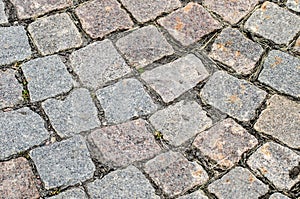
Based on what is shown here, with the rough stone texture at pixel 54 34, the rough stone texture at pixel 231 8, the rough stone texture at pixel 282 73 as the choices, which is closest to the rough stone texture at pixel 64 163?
the rough stone texture at pixel 54 34

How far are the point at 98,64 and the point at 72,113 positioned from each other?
1.08 ft

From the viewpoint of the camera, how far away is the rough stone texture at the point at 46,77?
2766 mm

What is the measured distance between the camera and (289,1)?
3.17 m

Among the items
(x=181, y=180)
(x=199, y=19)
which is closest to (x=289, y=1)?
(x=199, y=19)

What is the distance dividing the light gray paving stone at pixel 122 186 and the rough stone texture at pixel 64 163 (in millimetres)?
69

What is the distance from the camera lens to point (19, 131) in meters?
2.62

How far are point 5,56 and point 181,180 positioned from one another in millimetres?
1134

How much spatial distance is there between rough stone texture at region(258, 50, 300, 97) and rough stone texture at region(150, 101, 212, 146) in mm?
391

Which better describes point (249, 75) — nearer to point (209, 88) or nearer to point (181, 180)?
A: point (209, 88)

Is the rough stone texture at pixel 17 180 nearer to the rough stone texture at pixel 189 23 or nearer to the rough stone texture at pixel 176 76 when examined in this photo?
the rough stone texture at pixel 176 76

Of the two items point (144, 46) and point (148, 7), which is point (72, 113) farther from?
point (148, 7)

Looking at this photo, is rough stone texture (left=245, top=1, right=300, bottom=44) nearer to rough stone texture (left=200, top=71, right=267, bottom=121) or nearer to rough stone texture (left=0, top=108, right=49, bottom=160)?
rough stone texture (left=200, top=71, right=267, bottom=121)

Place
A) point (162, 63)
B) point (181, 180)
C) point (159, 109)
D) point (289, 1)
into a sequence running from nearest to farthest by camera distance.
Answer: point (181, 180)
point (159, 109)
point (162, 63)
point (289, 1)

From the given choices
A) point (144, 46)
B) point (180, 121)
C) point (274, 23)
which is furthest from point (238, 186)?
point (274, 23)
